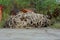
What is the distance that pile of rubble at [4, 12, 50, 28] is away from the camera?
27.9 ft

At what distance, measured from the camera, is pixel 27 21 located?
28.3 feet

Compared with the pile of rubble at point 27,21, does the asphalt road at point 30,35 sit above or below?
below

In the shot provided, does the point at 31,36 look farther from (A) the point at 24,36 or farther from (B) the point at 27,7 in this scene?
(B) the point at 27,7

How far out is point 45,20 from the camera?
346 inches

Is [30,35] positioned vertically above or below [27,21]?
below

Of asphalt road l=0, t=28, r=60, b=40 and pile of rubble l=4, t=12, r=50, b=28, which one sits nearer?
asphalt road l=0, t=28, r=60, b=40

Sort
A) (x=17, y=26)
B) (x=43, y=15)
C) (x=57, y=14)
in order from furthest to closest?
1. (x=57, y=14)
2. (x=43, y=15)
3. (x=17, y=26)

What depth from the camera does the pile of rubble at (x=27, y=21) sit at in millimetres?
8492

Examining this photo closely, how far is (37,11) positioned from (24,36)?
3.53 metres

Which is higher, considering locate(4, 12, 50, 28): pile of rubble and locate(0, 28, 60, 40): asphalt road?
locate(4, 12, 50, 28): pile of rubble

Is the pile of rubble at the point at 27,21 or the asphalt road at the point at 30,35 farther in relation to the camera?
the pile of rubble at the point at 27,21

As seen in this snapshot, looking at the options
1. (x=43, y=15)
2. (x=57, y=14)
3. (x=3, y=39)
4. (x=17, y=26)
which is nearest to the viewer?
(x=3, y=39)

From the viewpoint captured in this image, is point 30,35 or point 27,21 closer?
point 30,35

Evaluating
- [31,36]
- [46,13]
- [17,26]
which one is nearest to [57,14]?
[46,13]
